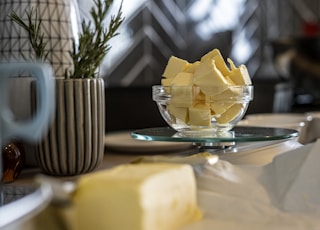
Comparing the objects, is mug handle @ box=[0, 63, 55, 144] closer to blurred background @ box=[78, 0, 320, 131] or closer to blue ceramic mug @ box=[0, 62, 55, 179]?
blue ceramic mug @ box=[0, 62, 55, 179]

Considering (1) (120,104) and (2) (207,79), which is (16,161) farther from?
(1) (120,104)

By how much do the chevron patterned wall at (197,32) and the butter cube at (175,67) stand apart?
94 centimetres

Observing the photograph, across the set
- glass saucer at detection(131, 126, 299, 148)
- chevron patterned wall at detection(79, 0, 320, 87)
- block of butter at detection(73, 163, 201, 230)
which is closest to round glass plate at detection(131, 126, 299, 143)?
glass saucer at detection(131, 126, 299, 148)

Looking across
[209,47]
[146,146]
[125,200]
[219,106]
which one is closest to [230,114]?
[219,106]

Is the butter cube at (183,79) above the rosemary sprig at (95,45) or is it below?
below

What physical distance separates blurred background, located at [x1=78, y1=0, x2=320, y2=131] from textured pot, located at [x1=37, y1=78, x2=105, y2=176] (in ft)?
2.27

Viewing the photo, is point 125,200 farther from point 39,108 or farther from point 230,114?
point 230,114

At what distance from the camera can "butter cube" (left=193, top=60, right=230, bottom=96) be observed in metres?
0.50

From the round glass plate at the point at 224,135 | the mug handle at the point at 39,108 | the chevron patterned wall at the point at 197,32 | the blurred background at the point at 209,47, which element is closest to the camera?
the mug handle at the point at 39,108

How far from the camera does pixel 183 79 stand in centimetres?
54

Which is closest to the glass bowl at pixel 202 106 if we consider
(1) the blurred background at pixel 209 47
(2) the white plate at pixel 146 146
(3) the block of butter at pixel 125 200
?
(2) the white plate at pixel 146 146

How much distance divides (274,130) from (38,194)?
349 mm

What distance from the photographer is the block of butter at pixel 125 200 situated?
0.29 meters

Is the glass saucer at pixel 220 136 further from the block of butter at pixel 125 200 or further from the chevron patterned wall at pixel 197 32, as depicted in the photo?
the chevron patterned wall at pixel 197 32
